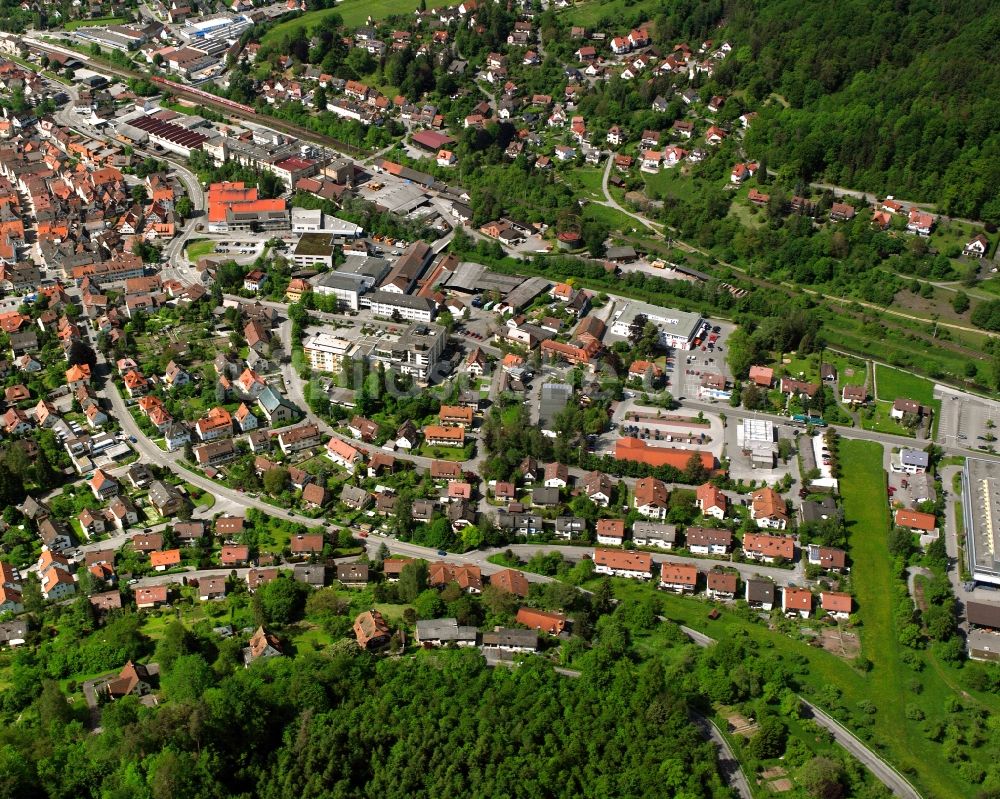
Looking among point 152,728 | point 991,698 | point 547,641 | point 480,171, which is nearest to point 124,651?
point 152,728

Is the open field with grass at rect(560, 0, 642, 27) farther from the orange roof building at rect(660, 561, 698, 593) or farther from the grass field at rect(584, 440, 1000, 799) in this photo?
the orange roof building at rect(660, 561, 698, 593)

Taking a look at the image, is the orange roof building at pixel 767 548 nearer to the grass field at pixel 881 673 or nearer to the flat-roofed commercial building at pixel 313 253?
the grass field at pixel 881 673

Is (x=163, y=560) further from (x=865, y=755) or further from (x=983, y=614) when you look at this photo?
(x=983, y=614)

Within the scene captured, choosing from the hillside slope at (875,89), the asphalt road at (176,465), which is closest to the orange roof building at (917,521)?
the asphalt road at (176,465)

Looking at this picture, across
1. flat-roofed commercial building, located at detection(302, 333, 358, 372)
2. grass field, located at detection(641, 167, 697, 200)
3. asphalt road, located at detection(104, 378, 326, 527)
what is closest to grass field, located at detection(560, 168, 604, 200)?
grass field, located at detection(641, 167, 697, 200)

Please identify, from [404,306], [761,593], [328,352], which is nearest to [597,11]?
[404,306]

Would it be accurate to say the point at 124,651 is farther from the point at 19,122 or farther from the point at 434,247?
the point at 19,122
